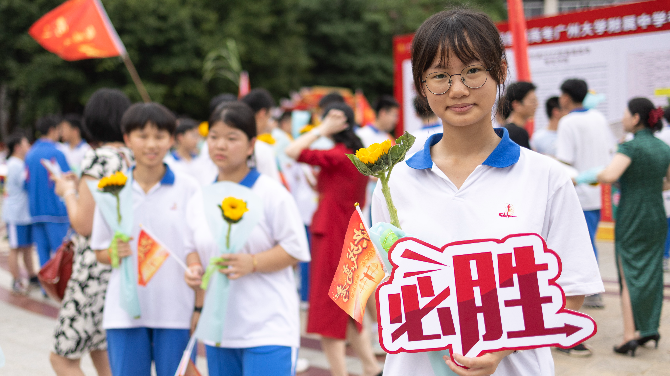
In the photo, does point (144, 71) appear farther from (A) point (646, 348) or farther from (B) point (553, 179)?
(B) point (553, 179)

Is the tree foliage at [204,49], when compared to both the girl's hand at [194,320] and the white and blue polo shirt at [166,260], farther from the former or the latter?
the girl's hand at [194,320]

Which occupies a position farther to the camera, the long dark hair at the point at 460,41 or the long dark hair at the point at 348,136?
the long dark hair at the point at 348,136

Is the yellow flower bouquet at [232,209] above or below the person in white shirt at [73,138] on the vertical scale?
below

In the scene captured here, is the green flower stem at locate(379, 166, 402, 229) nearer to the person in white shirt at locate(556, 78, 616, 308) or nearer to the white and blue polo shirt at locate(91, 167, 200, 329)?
the white and blue polo shirt at locate(91, 167, 200, 329)

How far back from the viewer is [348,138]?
431cm

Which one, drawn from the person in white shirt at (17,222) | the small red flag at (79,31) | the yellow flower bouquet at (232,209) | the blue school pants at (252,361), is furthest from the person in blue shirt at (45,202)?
the yellow flower bouquet at (232,209)

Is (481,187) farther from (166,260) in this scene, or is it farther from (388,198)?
(166,260)

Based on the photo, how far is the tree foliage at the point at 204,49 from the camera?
2003cm

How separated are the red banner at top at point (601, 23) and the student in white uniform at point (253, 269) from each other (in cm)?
672

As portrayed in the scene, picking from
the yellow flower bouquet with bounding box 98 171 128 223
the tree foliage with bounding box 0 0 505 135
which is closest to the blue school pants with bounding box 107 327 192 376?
the yellow flower bouquet with bounding box 98 171 128 223

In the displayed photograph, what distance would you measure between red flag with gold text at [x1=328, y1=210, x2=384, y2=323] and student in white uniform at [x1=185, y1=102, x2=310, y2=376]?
1.13 metres

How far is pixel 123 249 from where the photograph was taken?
288cm

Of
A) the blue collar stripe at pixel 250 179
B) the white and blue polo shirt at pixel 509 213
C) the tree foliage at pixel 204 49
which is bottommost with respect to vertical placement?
the white and blue polo shirt at pixel 509 213

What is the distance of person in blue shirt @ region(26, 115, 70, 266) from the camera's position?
6.98 meters
